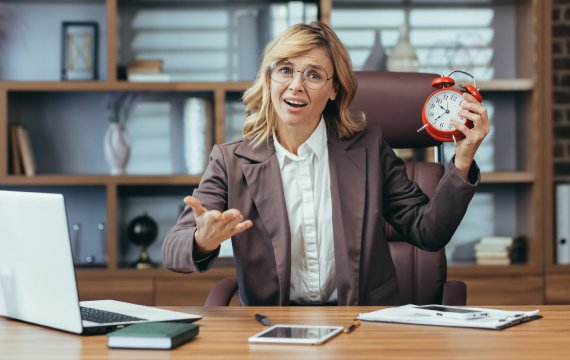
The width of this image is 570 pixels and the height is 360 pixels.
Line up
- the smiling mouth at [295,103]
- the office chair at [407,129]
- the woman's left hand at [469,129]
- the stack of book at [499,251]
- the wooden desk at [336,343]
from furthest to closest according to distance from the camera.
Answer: the stack of book at [499,251], the office chair at [407,129], the smiling mouth at [295,103], the woman's left hand at [469,129], the wooden desk at [336,343]

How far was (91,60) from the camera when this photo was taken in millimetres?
4094

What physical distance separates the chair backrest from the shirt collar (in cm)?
23

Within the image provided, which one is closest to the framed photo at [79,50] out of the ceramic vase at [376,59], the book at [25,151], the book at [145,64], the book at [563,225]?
the book at [145,64]

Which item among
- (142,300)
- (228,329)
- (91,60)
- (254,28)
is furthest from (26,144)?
(228,329)

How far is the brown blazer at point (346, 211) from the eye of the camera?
Result: 2.24 metres

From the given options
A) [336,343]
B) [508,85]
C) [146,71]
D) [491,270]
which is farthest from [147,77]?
[336,343]

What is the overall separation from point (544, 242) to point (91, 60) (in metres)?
2.15

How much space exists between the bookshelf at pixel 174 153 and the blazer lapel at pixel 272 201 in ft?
5.22

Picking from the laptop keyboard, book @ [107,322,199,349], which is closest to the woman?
the laptop keyboard

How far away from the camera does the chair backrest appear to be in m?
2.56

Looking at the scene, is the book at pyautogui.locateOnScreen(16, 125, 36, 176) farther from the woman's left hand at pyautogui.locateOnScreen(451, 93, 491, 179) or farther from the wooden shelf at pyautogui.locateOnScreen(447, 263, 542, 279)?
the woman's left hand at pyautogui.locateOnScreen(451, 93, 491, 179)

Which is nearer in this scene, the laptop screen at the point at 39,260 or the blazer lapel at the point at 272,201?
the laptop screen at the point at 39,260

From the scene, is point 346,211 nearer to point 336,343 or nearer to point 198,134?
point 336,343

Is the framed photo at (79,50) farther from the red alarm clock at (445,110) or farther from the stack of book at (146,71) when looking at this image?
the red alarm clock at (445,110)
